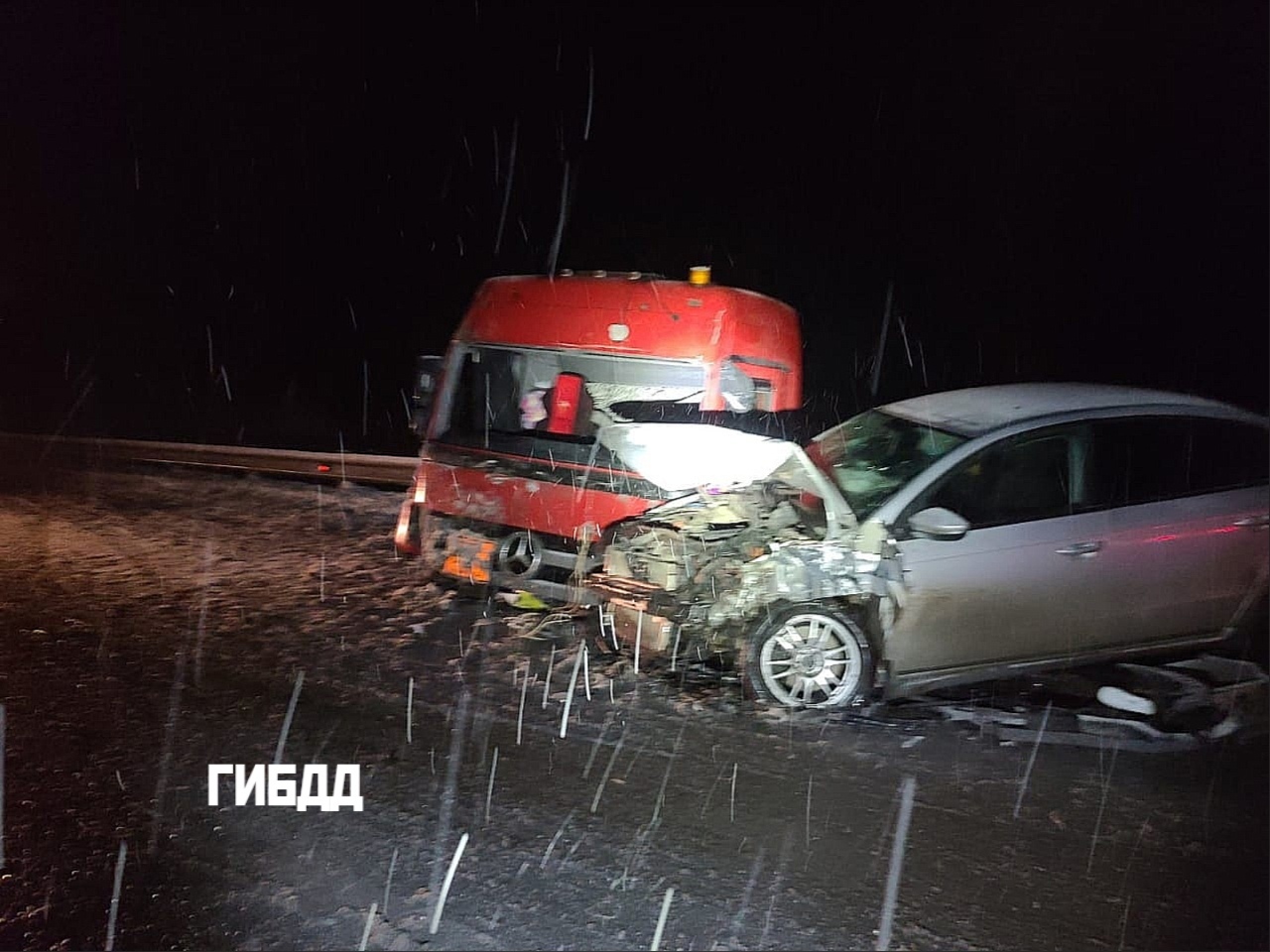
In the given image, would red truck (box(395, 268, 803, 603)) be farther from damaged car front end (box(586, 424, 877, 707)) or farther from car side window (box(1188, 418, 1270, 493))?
car side window (box(1188, 418, 1270, 493))

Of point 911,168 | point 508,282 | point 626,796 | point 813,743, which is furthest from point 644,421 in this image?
point 911,168

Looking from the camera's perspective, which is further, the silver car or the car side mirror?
the silver car

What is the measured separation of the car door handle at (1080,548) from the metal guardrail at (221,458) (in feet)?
23.9

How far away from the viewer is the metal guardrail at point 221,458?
1162cm

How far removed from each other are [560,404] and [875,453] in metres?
2.07

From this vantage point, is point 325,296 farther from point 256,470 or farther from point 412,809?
point 412,809

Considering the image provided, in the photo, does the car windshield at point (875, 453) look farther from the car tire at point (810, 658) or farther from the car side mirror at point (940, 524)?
the car tire at point (810, 658)

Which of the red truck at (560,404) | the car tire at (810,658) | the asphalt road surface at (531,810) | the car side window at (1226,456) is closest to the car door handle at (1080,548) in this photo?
the car side window at (1226,456)

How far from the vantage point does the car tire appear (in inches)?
205

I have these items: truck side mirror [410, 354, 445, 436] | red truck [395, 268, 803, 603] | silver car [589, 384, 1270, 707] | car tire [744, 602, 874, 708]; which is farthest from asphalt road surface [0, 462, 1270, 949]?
truck side mirror [410, 354, 445, 436]

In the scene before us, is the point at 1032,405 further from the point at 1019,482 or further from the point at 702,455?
the point at 702,455

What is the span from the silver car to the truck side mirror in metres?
2.13

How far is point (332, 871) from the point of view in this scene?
140 inches

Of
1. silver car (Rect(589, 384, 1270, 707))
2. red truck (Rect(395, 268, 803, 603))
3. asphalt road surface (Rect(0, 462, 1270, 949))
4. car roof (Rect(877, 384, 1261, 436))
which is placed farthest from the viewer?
red truck (Rect(395, 268, 803, 603))
